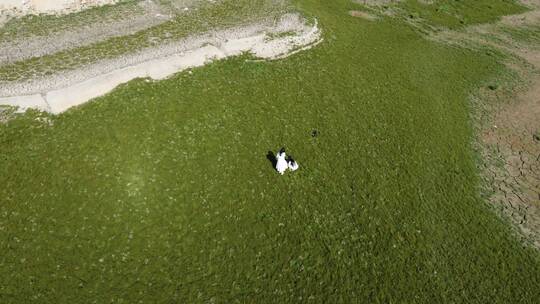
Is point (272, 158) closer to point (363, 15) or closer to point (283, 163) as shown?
point (283, 163)

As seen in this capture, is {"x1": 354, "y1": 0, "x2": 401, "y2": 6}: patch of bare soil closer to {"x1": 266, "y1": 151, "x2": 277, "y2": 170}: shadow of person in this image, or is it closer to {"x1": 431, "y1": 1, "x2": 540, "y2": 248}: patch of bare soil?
{"x1": 431, "y1": 1, "x2": 540, "y2": 248}: patch of bare soil

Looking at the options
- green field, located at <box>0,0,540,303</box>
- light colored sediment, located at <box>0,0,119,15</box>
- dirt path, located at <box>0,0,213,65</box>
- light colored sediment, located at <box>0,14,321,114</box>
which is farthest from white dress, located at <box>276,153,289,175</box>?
light colored sediment, located at <box>0,0,119,15</box>

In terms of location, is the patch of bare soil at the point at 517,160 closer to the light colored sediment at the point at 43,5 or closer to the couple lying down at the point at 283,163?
the couple lying down at the point at 283,163

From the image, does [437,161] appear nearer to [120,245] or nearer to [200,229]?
[200,229]

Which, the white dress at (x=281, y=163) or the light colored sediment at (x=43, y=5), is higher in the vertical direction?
the light colored sediment at (x=43, y=5)

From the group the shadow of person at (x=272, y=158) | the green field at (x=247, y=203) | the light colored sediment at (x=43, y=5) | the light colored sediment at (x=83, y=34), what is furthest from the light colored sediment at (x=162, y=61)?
the light colored sediment at (x=43, y=5)
